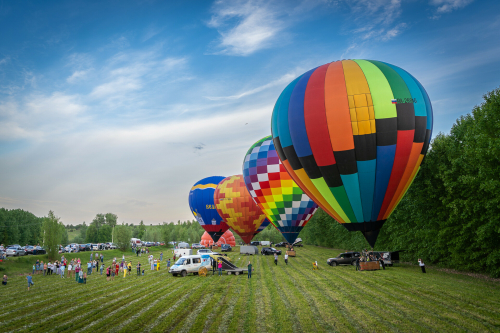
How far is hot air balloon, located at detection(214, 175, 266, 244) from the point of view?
40.1 metres

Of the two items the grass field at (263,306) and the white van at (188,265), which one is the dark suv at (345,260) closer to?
the grass field at (263,306)

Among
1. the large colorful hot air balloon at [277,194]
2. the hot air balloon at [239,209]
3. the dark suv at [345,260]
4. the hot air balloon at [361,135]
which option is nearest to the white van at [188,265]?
the large colorful hot air balloon at [277,194]

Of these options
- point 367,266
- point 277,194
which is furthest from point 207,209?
point 367,266

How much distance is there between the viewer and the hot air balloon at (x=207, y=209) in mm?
47781

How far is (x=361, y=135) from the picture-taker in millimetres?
16422

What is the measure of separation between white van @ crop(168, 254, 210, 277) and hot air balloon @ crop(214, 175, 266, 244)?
16430 mm

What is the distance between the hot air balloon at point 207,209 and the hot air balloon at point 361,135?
31012 mm

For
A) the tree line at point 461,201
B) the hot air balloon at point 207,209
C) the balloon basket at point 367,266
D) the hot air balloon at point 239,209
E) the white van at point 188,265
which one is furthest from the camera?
the hot air balloon at point 207,209

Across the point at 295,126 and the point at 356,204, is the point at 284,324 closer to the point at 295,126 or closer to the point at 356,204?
the point at 356,204

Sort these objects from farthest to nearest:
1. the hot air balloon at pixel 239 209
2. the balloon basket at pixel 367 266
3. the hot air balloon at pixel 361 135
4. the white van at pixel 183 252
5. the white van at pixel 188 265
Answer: the hot air balloon at pixel 239 209, the white van at pixel 183 252, the white van at pixel 188 265, the balloon basket at pixel 367 266, the hot air balloon at pixel 361 135

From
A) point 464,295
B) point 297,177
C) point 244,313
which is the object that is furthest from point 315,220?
point 244,313

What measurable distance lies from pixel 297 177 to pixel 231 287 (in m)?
7.35

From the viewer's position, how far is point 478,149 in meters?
18.6

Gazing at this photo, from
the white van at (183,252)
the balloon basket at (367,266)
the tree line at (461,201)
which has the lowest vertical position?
the white van at (183,252)
